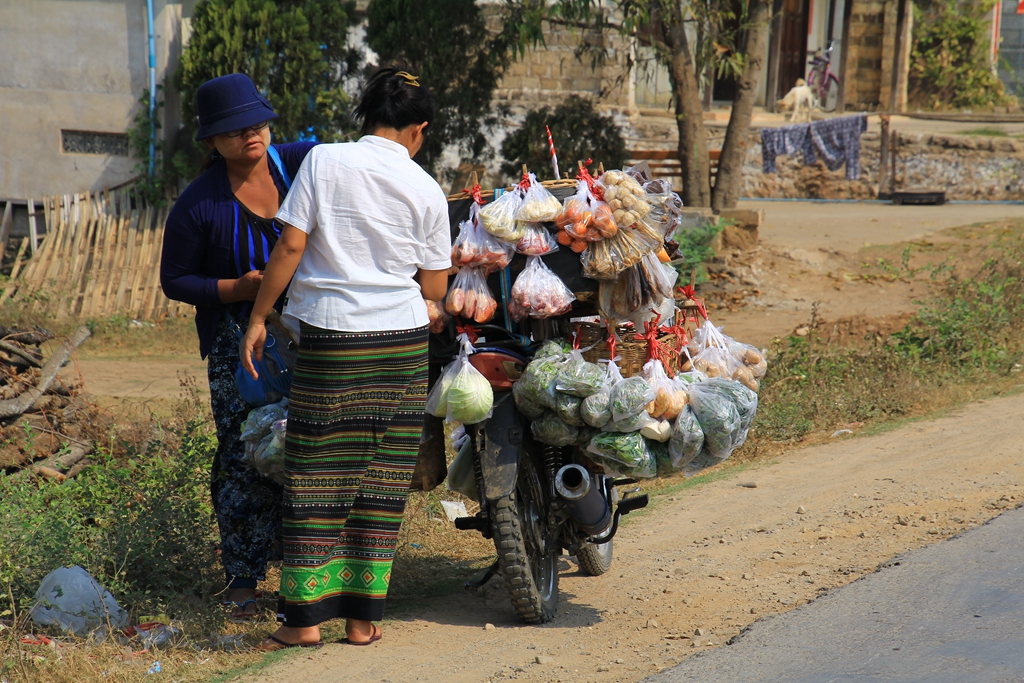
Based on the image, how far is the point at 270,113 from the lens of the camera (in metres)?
3.56

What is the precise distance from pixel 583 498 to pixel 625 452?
0.41 m

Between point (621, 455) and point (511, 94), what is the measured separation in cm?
1564

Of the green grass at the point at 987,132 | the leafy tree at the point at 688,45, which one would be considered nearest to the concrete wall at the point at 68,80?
the leafy tree at the point at 688,45

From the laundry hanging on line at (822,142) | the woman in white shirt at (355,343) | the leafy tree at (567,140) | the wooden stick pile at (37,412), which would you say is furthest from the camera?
the laundry hanging on line at (822,142)

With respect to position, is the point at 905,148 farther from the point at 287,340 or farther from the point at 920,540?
the point at 287,340

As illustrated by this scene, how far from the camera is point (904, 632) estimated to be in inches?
140

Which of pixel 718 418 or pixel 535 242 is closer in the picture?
pixel 718 418

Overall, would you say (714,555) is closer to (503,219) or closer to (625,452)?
(625,452)

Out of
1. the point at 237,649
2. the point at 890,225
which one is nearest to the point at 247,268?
the point at 237,649

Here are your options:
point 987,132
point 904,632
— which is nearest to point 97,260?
point 904,632

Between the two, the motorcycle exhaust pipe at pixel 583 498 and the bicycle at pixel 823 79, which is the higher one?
the bicycle at pixel 823 79

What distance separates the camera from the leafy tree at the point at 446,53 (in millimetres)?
11297

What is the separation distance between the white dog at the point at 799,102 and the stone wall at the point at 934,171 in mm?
1949

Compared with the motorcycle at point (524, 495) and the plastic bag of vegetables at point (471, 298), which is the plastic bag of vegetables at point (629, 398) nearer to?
the motorcycle at point (524, 495)
